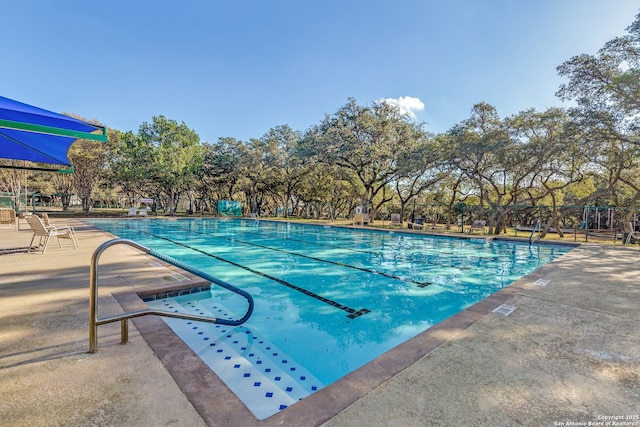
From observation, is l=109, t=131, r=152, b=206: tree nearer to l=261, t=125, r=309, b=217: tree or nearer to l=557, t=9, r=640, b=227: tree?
l=261, t=125, r=309, b=217: tree

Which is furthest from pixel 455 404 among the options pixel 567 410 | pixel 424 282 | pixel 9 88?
pixel 9 88

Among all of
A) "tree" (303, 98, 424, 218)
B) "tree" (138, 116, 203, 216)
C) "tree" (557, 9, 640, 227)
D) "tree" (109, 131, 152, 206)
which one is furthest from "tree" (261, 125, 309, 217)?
"tree" (557, 9, 640, 227)

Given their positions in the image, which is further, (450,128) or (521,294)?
(450,128)

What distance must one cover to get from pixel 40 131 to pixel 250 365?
271cm

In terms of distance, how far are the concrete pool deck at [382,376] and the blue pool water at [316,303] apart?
0.62 m

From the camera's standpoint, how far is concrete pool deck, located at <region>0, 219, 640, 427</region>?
1.56m

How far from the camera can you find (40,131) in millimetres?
2494

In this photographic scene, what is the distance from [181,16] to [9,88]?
12623mm

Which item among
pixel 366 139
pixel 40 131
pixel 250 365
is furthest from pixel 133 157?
pixel 250 365

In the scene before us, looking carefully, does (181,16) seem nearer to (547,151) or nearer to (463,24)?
(463,24)

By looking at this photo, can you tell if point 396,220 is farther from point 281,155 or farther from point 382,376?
point 382,376

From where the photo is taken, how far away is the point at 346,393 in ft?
5.93

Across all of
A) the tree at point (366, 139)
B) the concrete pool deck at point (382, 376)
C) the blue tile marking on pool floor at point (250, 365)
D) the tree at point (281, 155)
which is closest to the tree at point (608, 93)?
the tree at point (366, 139)

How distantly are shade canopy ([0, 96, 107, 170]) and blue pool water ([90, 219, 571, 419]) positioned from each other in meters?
2.10
